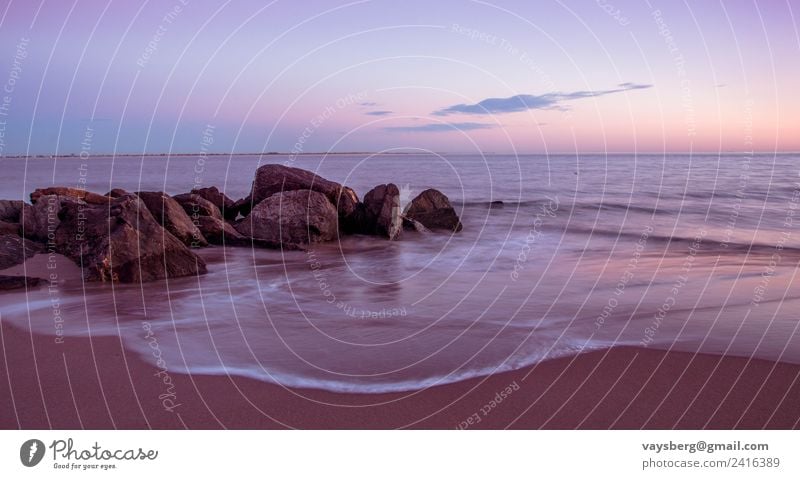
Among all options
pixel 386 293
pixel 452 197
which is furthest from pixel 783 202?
pixel 386 293

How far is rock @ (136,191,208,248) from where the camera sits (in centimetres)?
1129

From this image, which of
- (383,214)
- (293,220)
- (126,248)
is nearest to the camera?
(126,248)

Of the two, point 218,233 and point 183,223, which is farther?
point 218,233

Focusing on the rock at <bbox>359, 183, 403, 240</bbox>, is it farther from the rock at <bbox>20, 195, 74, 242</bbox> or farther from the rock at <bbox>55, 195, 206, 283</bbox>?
the rock at <bbox>20, 195, 74, 242</bbox>

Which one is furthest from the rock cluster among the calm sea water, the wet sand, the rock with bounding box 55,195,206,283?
the wet sand

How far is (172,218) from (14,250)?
8.56ft

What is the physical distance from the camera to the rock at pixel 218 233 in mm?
12219

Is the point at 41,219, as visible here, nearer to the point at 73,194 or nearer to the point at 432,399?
the point at 73,194

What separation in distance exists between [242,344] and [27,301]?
331cm

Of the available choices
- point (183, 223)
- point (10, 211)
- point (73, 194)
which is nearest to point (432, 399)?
point (183, 223)

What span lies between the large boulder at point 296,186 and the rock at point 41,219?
4.21 m

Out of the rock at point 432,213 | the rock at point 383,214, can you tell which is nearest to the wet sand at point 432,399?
the rock at point 383,214

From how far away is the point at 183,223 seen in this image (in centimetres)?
1179

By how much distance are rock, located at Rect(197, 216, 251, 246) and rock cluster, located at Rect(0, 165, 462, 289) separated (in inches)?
0.8
